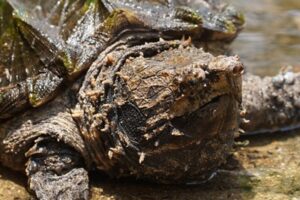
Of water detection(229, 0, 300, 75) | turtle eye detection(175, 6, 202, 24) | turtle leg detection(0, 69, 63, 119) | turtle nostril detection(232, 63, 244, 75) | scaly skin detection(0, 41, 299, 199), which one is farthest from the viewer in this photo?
water detection(229, 0, 300, 75)

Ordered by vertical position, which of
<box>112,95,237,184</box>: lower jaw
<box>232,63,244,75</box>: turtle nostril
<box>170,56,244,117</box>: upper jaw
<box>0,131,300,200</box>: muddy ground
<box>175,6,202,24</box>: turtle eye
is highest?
<box>175,6,202,24</box>: turtle eye

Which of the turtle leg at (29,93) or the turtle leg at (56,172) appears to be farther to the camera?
the turtle leg at (29,93)

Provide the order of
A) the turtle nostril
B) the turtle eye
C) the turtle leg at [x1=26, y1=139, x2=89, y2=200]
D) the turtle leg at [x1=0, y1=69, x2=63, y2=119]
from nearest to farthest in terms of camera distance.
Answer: the turtle nostril < the turtle leg at [x1=26, y1=139, x2=89, y2=200] < the turtle leg at [x1=0, y1=69, x2=63, y2=119] < the turtle eye

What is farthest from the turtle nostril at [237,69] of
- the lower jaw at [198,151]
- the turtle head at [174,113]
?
the lower jaw at [198,151]

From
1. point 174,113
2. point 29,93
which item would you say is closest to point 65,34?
point 29,93

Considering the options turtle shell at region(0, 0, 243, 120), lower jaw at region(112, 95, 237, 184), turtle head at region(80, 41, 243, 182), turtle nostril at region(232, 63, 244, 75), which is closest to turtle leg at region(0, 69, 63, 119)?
turtle shell at region(0, 0, 243, 120)

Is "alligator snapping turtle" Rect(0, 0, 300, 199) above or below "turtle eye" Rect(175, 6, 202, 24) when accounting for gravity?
below

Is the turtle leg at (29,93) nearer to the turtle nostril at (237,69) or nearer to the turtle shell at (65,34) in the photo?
the turtle shell at (65,34)

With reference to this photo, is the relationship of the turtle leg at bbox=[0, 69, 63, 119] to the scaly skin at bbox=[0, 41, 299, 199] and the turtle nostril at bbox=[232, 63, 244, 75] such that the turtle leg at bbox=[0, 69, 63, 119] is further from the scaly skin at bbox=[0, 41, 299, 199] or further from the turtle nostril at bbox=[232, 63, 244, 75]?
the turtle nostril at bbox=[232, 63, 244, 75]
